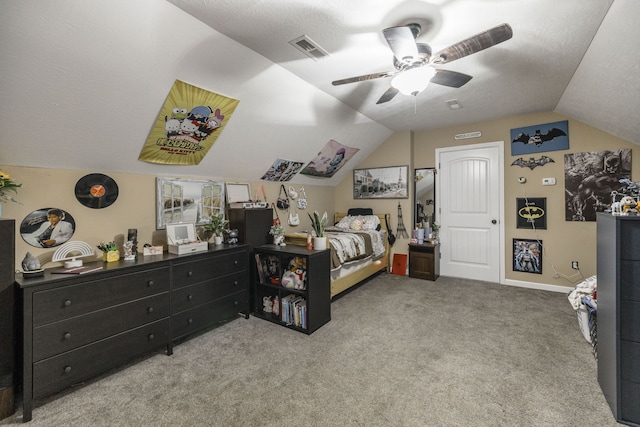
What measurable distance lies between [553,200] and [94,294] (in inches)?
215

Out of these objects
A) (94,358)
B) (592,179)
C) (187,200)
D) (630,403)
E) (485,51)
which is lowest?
(630,403)

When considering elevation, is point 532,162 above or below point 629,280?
above

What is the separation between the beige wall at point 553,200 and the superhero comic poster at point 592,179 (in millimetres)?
68

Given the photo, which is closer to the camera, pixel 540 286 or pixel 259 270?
pixel 259 270

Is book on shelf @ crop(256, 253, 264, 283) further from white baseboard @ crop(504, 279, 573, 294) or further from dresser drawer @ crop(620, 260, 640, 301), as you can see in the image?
white baseboard @ crop(504, 279, 573, 294)

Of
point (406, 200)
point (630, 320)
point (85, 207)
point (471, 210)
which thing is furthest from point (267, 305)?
point (471, 210)

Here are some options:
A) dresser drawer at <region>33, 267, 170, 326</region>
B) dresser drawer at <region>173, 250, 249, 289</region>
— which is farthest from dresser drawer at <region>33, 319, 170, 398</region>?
dresser drawer at <region>173, 250, 249, 289</region>

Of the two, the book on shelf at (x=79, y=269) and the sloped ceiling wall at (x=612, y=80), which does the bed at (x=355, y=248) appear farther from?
the sloped ceiling wall at (x=612, y=80)

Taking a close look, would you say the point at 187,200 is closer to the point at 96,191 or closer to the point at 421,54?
the point at 96,191

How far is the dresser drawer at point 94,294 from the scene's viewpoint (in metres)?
1.79

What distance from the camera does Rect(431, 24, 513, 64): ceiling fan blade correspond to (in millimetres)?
1575

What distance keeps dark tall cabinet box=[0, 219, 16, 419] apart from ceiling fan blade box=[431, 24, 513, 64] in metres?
3.02

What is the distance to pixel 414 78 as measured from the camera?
78.7 inches

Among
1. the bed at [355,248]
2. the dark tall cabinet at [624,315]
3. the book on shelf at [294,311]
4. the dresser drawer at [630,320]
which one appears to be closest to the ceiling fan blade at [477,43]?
the dark tall cabinet at [624,315]
